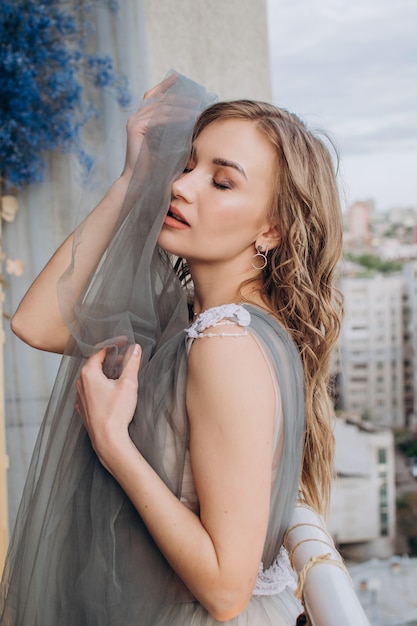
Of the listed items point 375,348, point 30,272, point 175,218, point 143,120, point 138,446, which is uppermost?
point 143,120

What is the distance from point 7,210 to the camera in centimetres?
249

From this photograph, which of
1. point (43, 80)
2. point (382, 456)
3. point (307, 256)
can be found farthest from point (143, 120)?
point (382, 456)

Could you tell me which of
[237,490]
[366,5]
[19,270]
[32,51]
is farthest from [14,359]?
[366,5]

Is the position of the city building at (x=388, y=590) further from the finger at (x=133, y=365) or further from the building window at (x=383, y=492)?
the finger at (x=133, y=365)

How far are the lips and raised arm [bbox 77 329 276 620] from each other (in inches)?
6.7

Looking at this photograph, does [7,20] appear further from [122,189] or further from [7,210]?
[122,189]

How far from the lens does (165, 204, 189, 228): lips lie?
932 millimetres

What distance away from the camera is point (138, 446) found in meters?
0.88

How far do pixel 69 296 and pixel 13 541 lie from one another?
339 millimetres

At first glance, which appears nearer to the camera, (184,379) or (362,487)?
(184,379)

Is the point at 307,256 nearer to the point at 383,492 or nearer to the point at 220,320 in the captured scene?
the point at 220,320

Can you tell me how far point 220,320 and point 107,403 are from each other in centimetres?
17

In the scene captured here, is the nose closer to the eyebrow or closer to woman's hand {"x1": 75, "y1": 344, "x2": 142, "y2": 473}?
the eyebrow

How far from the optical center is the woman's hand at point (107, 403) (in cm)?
85
